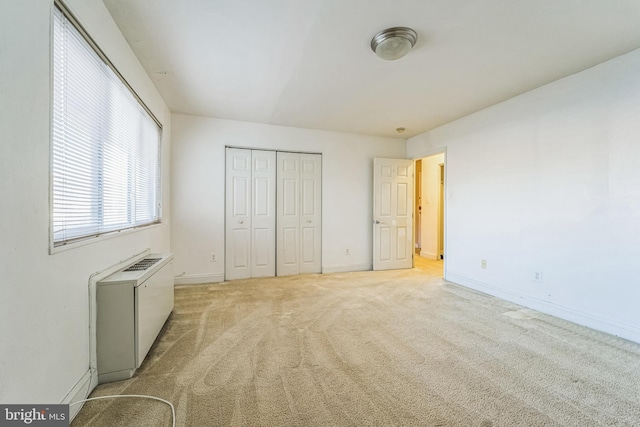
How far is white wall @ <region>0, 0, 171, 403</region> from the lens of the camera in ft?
3.42

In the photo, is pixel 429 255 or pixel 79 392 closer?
pixel 79 392

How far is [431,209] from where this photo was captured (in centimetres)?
639

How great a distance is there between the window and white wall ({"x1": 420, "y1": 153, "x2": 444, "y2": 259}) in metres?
5.75

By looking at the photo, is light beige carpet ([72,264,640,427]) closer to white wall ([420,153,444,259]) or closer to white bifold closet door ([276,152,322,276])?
white bifold closet door ([276,152,322,276])

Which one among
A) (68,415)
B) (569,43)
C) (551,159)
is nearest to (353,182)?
(551,159)

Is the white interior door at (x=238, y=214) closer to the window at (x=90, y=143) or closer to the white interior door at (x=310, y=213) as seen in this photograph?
the white interior door at (x=310, y=213)

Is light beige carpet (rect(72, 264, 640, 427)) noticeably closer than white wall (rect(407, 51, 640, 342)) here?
Yes

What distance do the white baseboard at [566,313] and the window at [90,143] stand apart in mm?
4269

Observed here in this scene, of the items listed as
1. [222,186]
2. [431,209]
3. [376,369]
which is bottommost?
[376,369]

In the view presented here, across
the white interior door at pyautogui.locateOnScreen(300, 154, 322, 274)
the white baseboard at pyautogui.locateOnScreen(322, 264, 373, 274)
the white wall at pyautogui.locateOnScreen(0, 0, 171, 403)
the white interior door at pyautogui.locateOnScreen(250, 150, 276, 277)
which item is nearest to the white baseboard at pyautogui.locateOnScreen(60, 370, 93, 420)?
the white wall at pyautogui.locateOnScreen(0, 0, 171, 403)

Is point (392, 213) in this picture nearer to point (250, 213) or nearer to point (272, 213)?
point (272, 213)

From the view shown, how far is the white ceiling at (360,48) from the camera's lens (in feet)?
6.18

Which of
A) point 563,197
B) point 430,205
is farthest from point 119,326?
point 430,205

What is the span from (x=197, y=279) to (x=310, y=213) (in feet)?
6.80
